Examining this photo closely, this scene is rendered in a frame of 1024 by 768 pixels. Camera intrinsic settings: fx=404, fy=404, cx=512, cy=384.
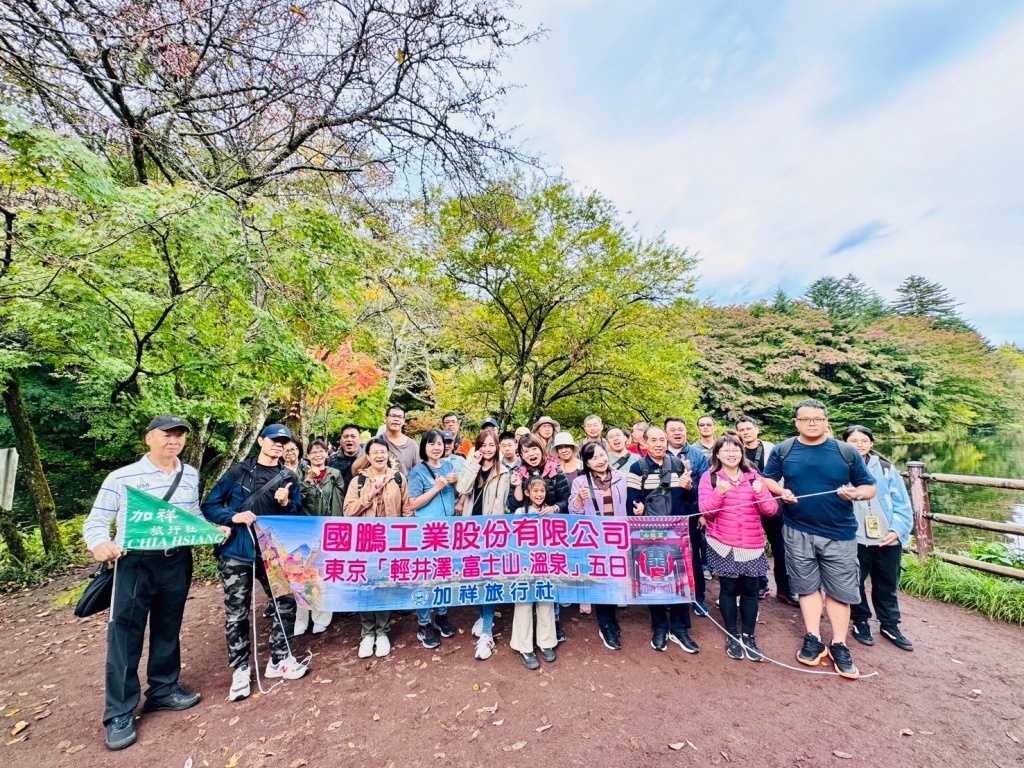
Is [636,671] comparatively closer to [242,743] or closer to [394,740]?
[394,740]

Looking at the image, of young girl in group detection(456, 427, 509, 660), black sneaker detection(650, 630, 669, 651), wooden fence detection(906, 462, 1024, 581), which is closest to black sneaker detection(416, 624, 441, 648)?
young girl in group detection(456, 427, 509, 660)

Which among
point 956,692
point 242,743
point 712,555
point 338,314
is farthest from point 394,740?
point 338,314

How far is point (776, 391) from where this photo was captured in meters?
21.6

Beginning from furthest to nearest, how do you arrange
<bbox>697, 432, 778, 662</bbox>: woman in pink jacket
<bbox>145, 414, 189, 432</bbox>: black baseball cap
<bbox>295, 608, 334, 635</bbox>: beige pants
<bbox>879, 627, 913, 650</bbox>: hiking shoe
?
<bbox>295, 608, 334, 635</bbox>: beige pants, <bbox>879, 627, 913, 650</bbox>: hiking shoe, <bbox>697, 432, 778, 662</bbox>: woman in pink jacket, <bbox>145, 414, 189, 432</bbox>: black baseball cap

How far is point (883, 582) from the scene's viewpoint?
3.70 metres

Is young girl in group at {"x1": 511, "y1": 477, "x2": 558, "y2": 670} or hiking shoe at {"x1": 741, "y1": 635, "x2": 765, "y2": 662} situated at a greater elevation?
young girl in group at {"x1": 511, "y1": 477, "x2": 558, "y2": 670}

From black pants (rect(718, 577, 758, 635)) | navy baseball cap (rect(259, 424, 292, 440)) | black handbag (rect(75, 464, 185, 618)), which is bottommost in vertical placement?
black pants (rect(718, 577, 758, 635))

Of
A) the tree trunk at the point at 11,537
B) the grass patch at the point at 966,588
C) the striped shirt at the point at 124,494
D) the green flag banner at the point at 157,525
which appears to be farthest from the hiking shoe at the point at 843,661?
the tree trunk at the point at 11,537

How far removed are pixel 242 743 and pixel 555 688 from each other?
6.99 feet

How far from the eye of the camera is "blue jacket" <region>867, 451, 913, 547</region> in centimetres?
369

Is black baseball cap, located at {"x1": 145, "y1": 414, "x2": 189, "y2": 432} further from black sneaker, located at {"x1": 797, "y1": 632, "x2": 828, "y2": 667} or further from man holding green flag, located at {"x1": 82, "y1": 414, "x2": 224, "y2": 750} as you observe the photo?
black sneaker, located at {"x1": 797, "y1": 632, "x2": 828, "y2": 667}

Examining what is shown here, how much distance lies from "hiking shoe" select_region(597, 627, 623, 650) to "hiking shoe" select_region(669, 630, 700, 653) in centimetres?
51

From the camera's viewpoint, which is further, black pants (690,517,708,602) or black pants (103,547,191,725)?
black pants (690,517,708,602)

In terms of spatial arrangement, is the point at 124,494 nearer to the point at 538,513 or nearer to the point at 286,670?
the point at 286,670
